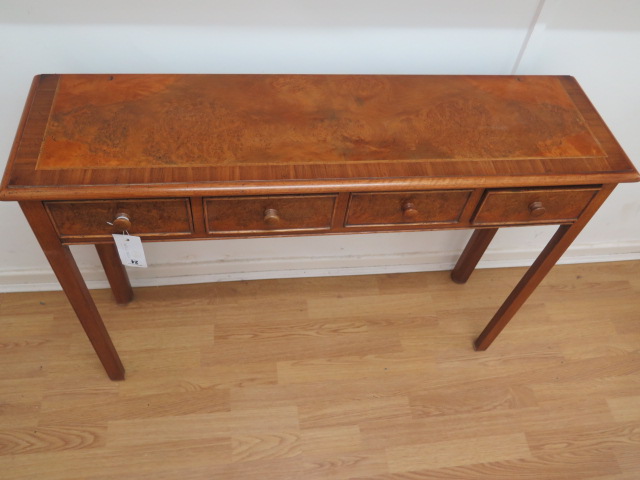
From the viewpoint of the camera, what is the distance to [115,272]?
1737 mm

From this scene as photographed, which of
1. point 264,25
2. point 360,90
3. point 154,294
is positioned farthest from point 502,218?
point 154,294

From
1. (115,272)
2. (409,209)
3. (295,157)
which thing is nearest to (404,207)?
(409,209)

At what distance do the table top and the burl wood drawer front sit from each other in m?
0.05

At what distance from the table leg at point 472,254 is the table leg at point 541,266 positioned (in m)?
0.28

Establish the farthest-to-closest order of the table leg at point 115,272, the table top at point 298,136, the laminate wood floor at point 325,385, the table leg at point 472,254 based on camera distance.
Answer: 1. the table leg at point 472,254
2. the table leg at point 115,272
3. the laminate wood floor at point 325,385
4. the table top at point 298,136

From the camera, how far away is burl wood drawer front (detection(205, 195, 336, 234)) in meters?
1.12

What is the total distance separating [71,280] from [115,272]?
0.50 meters

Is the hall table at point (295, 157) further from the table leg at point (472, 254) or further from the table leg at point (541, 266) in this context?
the table leg at point (472, 254)

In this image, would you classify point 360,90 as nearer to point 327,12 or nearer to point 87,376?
point 327,12

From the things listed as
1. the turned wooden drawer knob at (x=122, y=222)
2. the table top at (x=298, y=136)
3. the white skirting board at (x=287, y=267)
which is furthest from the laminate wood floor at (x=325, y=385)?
the table top at (x=298, y=136)

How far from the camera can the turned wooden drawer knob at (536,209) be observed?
1232 mm

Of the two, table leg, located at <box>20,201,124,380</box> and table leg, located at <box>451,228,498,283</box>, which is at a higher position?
table leg, located at <box>20,201,124,380</box>

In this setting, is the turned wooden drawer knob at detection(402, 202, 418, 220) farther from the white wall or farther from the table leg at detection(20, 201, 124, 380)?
the table leg at detection(20, 201, 124, 380)

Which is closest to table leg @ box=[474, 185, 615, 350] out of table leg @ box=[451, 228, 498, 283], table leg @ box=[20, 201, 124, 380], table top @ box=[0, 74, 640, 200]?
table top @ box=[0, 74, 640, 200]
